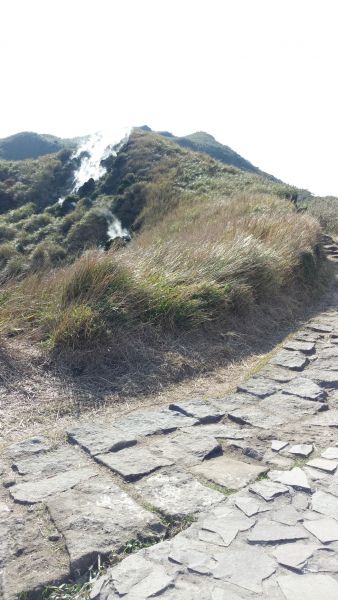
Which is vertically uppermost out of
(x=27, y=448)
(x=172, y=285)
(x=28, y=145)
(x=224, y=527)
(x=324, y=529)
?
(x=28, y=145)

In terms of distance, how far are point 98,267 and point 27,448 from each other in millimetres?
2385

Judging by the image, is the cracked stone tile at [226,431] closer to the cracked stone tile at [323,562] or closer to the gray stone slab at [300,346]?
the cracked stone tile at [323,562]

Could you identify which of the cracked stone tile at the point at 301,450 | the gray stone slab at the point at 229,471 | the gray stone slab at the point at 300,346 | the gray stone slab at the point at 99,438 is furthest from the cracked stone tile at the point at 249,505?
the gray stone slab at the point at 300,346

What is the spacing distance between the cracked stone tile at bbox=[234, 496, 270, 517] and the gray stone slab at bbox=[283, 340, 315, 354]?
2992 millimetres

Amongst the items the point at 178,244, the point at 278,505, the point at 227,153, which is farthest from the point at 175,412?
the point at 227,153

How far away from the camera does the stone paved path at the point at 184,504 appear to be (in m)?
2.17

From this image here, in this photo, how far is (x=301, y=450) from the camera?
3.29 metres

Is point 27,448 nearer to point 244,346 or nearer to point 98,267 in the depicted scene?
point 98,267

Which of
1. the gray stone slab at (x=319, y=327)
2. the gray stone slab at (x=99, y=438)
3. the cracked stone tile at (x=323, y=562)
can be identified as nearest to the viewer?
the cracked stone tile at (x=323, y=562)

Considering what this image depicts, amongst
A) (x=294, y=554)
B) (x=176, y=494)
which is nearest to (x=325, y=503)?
(x=294, y=554)

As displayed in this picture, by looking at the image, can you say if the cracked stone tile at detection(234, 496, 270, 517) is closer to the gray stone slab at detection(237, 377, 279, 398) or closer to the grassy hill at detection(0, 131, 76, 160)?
the gray stone slab at detection(237, 377, 279, 398)

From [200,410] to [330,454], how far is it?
1.07 metres

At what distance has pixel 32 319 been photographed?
5.04 m

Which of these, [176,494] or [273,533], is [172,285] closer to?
[176,494]
